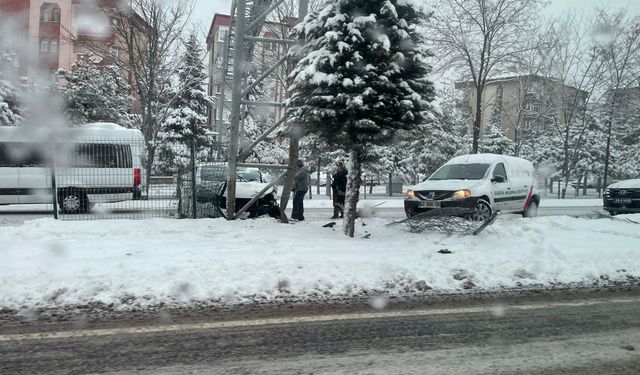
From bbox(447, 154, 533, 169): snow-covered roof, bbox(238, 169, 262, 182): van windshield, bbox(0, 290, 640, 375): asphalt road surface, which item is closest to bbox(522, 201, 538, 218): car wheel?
bbox(447, 154, 533, 169): snow-covered roof

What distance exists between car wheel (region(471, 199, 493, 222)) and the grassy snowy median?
1.84ft

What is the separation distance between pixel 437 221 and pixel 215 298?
4.89 meters

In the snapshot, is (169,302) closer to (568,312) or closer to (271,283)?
(271,283)

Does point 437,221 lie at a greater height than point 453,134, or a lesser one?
lesser

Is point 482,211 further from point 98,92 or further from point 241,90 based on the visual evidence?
point 98,92

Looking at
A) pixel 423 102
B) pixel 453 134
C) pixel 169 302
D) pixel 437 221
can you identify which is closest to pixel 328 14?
pixel 423 102

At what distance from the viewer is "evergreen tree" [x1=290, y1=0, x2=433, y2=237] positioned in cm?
790

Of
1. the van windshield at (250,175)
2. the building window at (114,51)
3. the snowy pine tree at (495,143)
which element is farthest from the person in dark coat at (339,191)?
the snowy pine tree at (495,143)

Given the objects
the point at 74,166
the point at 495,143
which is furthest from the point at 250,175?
the point at 495,143

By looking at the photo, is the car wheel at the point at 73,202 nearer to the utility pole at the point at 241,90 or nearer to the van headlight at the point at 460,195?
the utility pole at the point at 241,90

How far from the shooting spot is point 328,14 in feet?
26.7

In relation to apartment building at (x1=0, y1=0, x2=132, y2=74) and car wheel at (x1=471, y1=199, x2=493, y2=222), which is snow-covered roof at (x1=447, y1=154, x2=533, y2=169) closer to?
car wheel at (x1=471, y1=199, x2=493, y2=222)

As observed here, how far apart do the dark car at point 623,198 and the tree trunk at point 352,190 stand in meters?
Result: 11.9

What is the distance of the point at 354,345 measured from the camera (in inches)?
158
